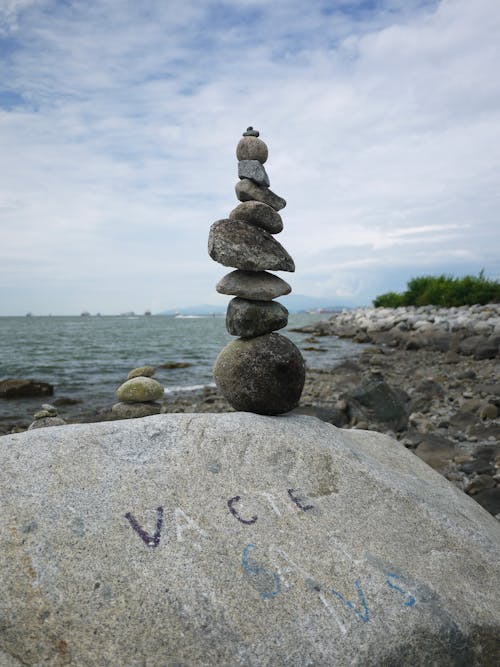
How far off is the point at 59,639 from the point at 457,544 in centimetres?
343

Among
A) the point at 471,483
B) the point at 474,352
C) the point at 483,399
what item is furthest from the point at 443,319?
the point at 471,483

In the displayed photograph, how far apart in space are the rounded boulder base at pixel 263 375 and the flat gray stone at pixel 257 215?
1.41 m

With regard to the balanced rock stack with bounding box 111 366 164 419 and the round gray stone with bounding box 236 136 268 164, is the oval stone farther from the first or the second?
the round gray stone with bounding box 236 136 268 164

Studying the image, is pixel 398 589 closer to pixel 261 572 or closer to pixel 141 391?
pixel 261 572

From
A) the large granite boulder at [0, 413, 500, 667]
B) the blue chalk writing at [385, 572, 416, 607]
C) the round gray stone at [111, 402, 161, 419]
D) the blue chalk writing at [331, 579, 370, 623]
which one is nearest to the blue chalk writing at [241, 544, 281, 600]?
the large granite boulder at [0, 413, 500, 667]

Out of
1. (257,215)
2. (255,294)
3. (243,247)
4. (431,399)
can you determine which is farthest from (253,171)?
(431,399)

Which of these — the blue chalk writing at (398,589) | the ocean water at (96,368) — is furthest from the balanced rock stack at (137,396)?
the blue chalk writing at (398,589)

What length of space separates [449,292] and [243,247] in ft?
120

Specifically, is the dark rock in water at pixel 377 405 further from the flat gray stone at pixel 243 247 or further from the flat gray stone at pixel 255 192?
the flat gray stone at pixel 255 192

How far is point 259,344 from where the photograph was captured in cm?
621

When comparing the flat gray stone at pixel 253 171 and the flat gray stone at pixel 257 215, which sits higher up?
the flat gray stone at pixel 253 171

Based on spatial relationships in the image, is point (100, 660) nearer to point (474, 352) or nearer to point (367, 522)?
point (367, 522)

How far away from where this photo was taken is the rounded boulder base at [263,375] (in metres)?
6.11

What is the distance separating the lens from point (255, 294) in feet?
20.9
